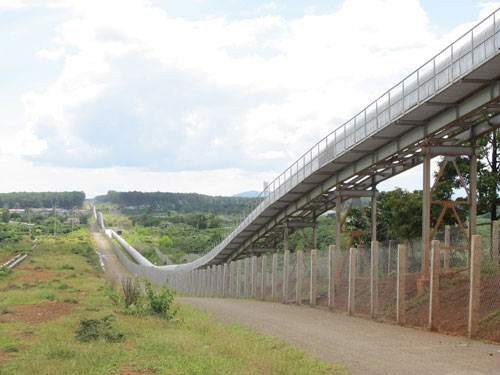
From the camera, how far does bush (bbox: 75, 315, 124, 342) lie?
46.8 feet

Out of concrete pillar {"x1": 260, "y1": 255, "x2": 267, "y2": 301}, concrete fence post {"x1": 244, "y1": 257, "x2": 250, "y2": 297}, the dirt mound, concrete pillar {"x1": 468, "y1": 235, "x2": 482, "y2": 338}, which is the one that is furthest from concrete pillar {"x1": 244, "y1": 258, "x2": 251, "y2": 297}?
concrete pillar {"x1": 468, "y1": 235, "x2": 482, "y2": 338}

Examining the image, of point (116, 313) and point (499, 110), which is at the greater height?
point (499, 110)

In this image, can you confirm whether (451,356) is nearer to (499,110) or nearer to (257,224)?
(499,110)

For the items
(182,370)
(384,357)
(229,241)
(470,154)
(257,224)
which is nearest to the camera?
(182,370)

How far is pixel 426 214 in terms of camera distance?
25.7 m

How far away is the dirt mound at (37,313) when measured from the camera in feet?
61.2

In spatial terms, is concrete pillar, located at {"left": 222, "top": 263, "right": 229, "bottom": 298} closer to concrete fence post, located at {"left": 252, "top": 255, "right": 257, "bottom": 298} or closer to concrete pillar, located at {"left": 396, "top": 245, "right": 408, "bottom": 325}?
concrete fence post, located at {"left": 252, "top": 255, "right": 257, "bottom": 298}

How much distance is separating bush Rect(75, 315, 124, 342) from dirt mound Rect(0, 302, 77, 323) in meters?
4.13

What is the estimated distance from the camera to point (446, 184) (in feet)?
126

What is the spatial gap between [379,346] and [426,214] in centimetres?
1250

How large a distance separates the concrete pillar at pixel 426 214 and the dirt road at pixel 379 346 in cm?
485

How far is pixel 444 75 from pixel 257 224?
27.1 meters

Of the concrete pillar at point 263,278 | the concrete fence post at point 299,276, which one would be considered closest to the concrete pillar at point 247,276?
the concrete pillar at point 263,278

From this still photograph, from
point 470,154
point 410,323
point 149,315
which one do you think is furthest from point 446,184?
point 149,315
